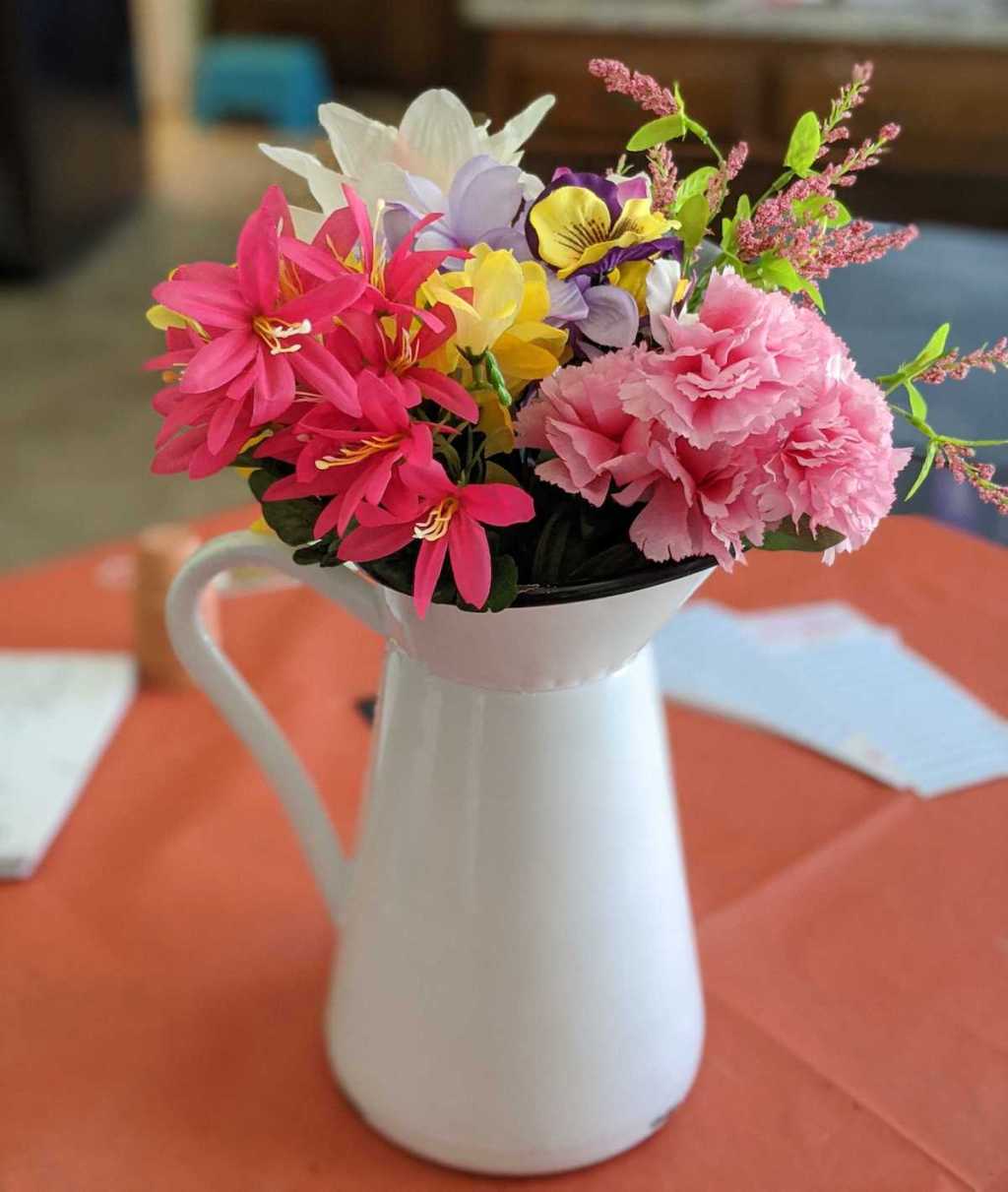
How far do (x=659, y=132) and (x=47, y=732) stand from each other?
64 cm

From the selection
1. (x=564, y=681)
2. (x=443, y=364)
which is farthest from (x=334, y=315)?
(x=564, y=681)

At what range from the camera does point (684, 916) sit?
64cm

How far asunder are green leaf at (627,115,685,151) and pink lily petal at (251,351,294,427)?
0.16 m

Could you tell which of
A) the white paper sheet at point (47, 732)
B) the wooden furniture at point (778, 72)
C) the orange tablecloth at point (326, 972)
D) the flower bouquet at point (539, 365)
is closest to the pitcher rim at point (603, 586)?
the flower bouquet at point (539, 365)

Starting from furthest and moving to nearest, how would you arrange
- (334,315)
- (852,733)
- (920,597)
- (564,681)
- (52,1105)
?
(920,597) → (852,733) → (52,1105) → (564,681) → (334,315)

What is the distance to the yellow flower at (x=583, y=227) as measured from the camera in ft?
1.58

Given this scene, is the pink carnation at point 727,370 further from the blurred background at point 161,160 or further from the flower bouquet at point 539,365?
the blurred background at point 161,160

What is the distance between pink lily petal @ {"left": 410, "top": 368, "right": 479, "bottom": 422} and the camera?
45 centimetres

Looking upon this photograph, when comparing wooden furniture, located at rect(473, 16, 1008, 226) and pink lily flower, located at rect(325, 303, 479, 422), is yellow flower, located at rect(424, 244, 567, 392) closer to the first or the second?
pink lily flower, located at rect(325, 303, 479, 422)

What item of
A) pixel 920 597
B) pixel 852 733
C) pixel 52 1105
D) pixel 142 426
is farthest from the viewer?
pixel 142 426

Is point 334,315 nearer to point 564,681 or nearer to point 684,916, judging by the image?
point 564,681

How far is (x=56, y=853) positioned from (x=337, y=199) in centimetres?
50

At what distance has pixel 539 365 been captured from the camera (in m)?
0.48

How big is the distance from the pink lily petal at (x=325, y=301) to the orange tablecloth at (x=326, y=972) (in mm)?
394
